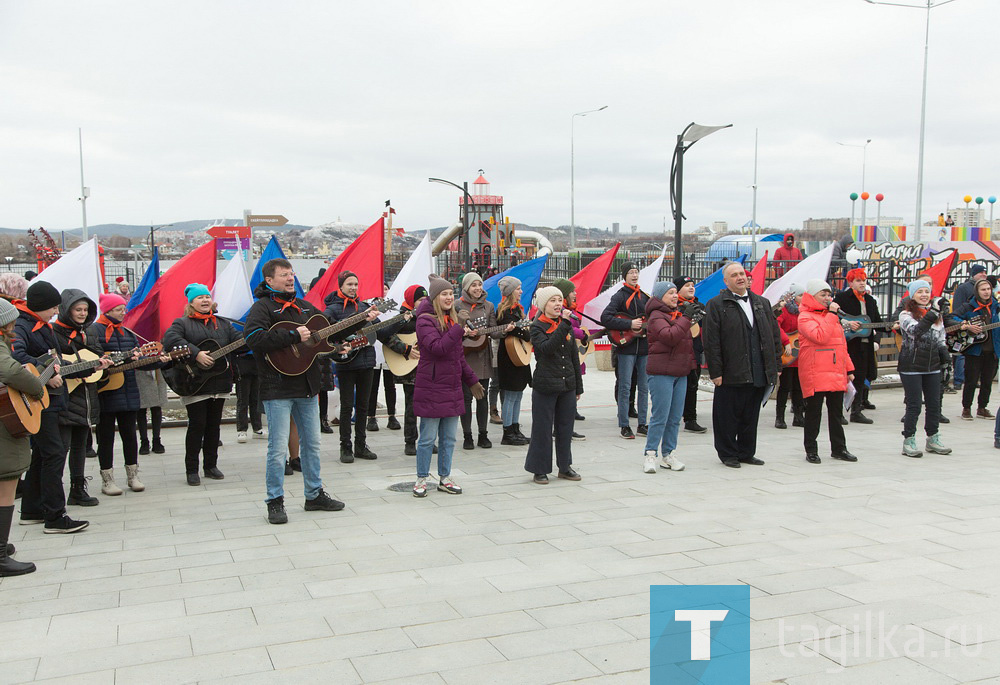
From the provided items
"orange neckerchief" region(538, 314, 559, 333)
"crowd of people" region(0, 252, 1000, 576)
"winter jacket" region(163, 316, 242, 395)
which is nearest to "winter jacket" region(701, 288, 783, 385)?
"crowd of people" region(0, 252, 1000, 576)

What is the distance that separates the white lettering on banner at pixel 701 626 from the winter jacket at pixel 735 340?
3946 millimetres

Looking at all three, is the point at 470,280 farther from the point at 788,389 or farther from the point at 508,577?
the point at 788,389

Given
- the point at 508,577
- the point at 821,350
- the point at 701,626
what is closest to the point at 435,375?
the point at 508,577

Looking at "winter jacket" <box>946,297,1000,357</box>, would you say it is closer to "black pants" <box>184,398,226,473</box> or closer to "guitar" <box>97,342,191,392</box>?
"black pants" <box>184,398,226,473</box>

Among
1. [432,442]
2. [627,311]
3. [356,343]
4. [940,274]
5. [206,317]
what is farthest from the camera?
[940,274]

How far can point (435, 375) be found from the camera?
718 centimetres

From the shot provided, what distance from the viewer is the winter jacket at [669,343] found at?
798 cm

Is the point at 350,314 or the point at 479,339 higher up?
the point at 350,314

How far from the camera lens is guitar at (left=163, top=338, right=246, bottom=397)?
7617 millimetres

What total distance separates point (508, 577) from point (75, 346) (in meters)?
4.26

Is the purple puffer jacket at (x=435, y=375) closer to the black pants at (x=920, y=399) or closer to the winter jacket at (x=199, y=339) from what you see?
the winter jacket at (x=199, y=339)

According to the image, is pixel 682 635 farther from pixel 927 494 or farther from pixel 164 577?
pixel 927 494

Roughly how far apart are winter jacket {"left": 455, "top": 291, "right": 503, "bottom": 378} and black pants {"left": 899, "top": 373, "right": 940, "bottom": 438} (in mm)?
4436

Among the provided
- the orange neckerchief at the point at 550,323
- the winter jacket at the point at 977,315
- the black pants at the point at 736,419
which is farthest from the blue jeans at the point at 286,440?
the winter jacket at the point at 977,315
